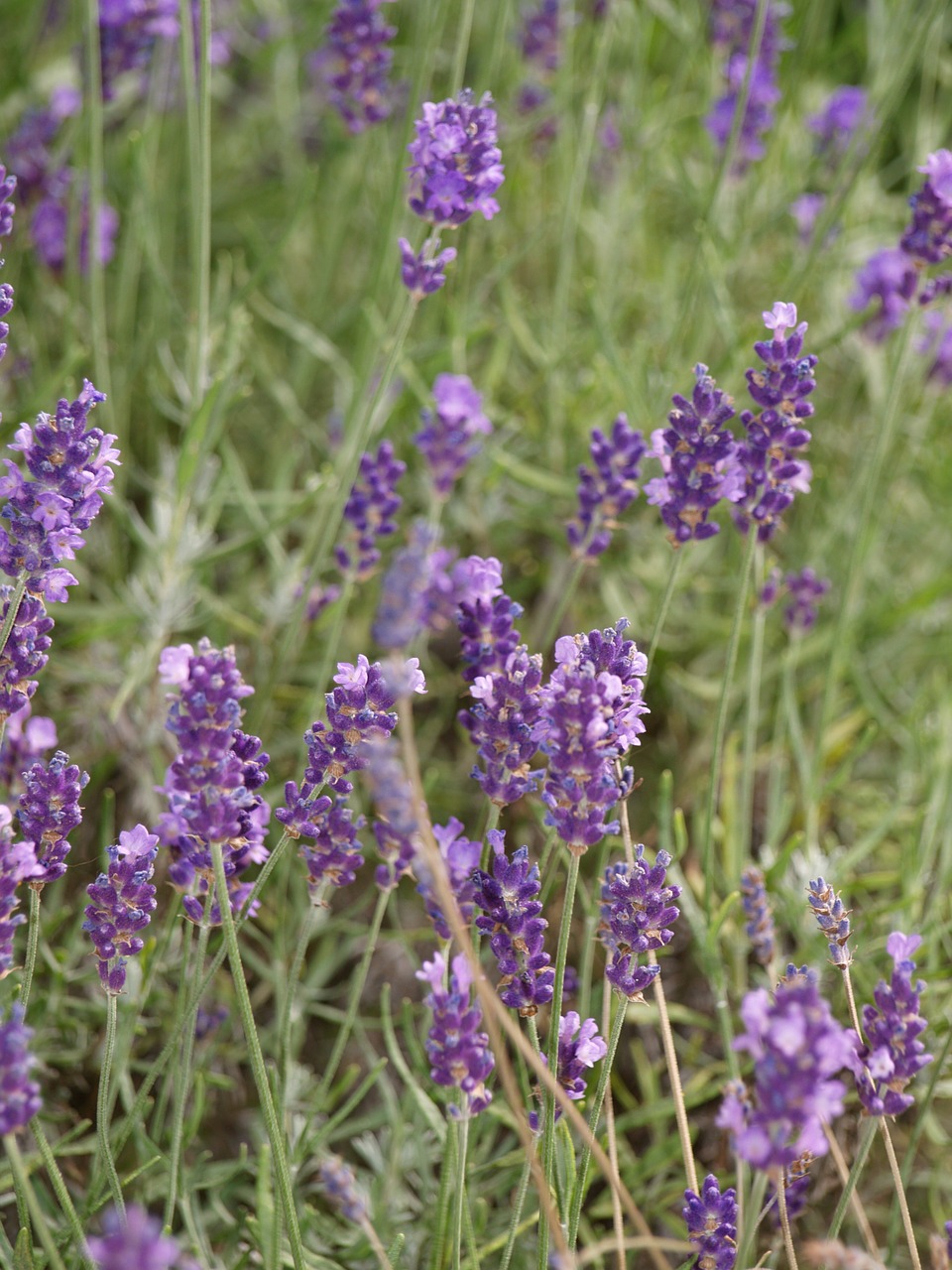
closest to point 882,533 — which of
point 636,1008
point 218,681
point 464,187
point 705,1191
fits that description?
point 636,1008

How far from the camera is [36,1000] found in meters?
1.69

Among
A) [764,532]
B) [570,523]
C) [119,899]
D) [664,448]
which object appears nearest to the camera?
[119,899]

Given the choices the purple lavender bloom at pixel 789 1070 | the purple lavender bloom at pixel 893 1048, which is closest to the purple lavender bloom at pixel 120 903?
the purple lavender bloom at pixel 789 1070

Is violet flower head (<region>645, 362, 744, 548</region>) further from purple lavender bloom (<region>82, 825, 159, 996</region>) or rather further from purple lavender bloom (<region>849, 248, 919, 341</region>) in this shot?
purple lavender bloom (<region>849, 248, 919, 341</region>)

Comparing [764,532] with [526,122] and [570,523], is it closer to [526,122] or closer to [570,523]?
[570,523]

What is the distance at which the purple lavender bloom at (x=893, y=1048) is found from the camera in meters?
1.16

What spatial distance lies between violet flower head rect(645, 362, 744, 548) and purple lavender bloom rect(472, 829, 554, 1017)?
Result: 47 centimetres

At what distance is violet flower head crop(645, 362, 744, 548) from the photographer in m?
1.44

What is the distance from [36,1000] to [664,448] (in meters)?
1.11

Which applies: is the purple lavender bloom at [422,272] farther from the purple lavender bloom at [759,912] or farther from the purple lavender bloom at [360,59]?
the purple lavender bloom at [759,912]

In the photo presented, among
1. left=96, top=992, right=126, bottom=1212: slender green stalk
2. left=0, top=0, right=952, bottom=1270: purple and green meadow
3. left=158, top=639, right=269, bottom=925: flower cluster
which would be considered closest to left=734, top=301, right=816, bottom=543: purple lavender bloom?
left=0, top=0, right=952, bottom=1270: purple and green meadow

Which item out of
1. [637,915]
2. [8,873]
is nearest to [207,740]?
[8,873]

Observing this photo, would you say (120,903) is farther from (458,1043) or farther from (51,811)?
(458,1043)

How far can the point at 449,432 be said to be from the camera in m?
1.97
